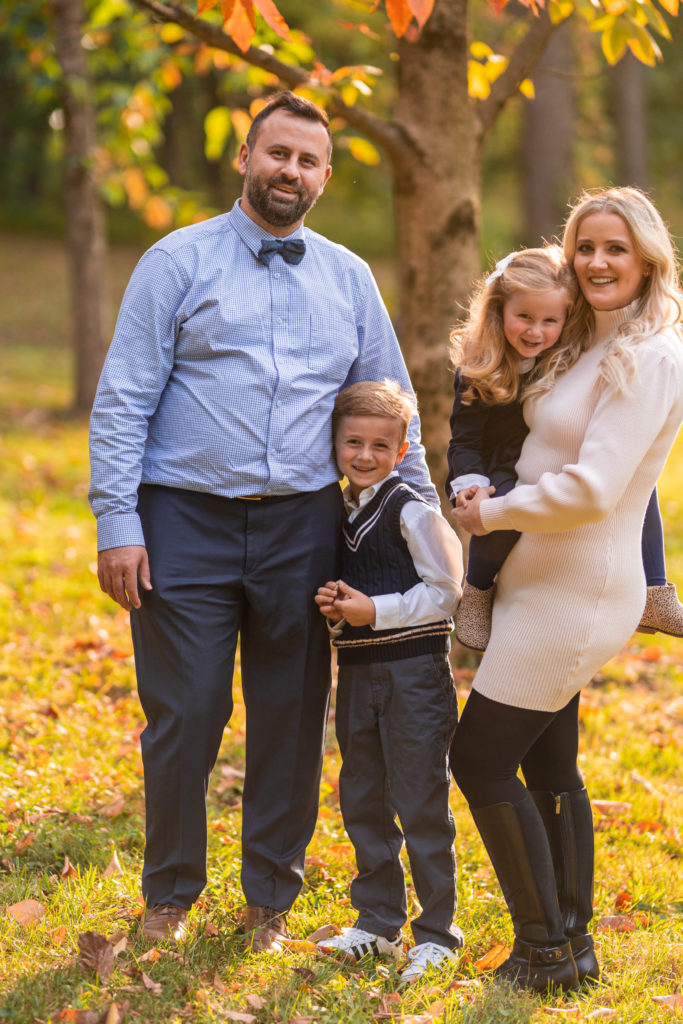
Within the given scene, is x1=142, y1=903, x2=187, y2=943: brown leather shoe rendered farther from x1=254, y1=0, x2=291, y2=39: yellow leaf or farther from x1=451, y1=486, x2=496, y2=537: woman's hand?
x1=254, y1=0, x2=291, y2=39: yellow leaf

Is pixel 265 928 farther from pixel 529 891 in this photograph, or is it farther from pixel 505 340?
pixel 505 340

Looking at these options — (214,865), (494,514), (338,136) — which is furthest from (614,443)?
(338,136)

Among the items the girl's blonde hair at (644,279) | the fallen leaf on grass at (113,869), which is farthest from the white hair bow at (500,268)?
the fallen leaf on grass at (113,869)

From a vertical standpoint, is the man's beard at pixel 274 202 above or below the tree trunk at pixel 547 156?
below

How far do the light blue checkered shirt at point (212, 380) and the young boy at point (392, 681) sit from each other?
18 centimetres

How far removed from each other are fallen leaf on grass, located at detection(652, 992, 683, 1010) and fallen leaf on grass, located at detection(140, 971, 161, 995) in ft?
4.41

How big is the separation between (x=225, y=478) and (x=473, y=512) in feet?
2.35

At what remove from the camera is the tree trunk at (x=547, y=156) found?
15.6 m

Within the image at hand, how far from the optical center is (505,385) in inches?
113

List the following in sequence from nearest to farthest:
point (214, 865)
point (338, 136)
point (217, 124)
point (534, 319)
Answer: point (534, 319), point (214, 865), point (217, 124), point (338, 136)

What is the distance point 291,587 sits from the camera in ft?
10.3

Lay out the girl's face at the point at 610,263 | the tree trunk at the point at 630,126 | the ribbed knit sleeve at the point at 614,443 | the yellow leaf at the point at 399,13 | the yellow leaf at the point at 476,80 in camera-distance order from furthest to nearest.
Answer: the tree trunk at the point at 630,126 < the yellow leaf at the point at 476,80 < the yellow leaf at the point at 399,13 < the girl's face at the point at 610,263 < the ribbed knit sleeve at the point at 614,443

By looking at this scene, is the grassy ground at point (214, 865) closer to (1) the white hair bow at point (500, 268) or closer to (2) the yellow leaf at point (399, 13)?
(1) the white hair bow at point (500, 268)

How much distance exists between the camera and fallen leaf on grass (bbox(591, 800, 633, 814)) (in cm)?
419
